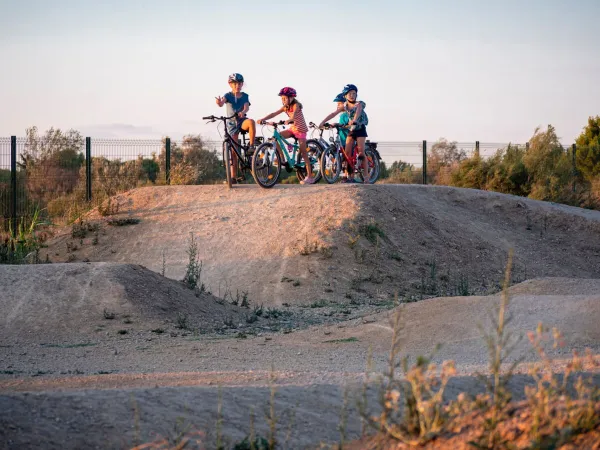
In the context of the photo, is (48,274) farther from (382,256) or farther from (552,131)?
(552,131)

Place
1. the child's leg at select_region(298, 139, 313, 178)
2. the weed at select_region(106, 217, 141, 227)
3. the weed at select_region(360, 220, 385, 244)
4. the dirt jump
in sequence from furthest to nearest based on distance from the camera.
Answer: the weed at select_region(106, 217, 141, 227)
the child's leg at select_region(298, 139, 313, 178)
the weed at select_region(360, 220, 385, 244)
the dirt jump

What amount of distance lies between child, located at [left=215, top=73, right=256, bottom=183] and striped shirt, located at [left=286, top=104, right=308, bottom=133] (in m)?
0.88

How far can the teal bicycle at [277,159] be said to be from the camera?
60.2 feet

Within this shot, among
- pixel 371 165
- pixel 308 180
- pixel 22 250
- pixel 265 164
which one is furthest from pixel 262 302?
pixel 371 165

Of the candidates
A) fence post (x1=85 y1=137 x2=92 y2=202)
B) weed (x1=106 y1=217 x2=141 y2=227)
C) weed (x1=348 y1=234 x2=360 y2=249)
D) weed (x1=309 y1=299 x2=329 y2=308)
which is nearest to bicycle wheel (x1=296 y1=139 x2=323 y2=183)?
weed (x1=348 y1=234 x2=360 y2=249)

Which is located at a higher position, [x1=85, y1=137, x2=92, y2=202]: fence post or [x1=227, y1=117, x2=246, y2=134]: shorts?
[x1=227, y1=117, x2=246, y2=134]: shorts

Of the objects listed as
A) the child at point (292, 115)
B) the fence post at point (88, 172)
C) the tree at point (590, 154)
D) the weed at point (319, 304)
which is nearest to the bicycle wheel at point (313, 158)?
the child at point (292, 115)

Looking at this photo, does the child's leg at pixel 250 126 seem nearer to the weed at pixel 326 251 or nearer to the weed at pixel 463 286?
the weed at pixel 326 251

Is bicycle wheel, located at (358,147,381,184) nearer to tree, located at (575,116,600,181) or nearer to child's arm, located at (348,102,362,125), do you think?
child's arm, located at (348,102,362,125)

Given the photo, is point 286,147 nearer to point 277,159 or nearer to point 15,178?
point 277,159

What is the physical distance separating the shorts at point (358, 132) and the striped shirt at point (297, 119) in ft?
5.19

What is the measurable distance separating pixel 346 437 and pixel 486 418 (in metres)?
0.98

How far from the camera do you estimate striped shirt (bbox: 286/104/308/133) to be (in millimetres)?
18500

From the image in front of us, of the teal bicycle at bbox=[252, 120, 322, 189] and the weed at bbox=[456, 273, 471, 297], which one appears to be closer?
the weed at bbox=[456, 273, 471, 297]
